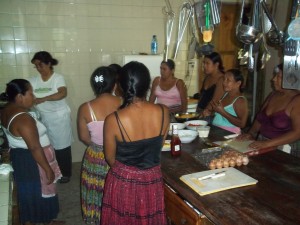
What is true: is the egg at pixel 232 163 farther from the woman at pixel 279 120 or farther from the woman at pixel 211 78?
the woman at pixel 211 78

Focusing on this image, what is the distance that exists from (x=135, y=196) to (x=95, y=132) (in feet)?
2.10

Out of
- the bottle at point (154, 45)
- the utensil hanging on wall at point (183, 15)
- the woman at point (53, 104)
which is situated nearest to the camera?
the utensil hanging on wall at point (183, 15)

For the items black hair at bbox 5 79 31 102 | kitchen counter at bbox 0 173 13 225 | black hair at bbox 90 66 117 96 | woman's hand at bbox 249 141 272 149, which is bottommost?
kitchen counter at bbox 0 173 13 225

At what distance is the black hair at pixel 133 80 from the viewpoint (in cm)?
145

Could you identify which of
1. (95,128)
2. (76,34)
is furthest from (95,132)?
(76,34)

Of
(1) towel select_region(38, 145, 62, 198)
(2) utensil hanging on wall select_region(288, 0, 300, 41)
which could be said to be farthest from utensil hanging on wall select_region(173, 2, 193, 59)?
(1) towel select_region(38, 145, 62, 198)

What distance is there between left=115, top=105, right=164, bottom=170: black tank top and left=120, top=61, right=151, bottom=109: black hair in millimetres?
140

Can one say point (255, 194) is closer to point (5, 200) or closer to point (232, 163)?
point (232, 163)

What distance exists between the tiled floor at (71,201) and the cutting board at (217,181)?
1.77 metres

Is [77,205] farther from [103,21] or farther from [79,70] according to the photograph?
[103,21]

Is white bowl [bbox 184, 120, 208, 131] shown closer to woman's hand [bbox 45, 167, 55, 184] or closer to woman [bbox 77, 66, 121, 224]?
woman [bbox 77, 66, 121, 224]

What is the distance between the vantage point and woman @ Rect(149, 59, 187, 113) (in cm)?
346

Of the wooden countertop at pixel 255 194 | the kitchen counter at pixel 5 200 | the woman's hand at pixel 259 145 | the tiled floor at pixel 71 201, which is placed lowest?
the tiled floor at pixel 71 201

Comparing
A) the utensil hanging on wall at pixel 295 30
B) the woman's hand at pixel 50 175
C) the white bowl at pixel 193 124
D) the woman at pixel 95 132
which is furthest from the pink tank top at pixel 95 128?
the utensil hanging on wall at pixel 295 30
